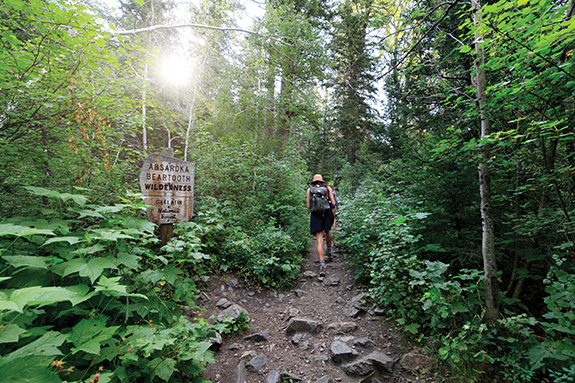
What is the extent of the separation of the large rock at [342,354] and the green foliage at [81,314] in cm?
160

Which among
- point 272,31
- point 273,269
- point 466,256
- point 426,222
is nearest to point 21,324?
point 273,269

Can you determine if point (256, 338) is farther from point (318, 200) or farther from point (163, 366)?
point (318, 200)

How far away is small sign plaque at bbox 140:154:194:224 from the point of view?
10.3ft

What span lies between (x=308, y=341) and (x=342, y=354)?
59 cm

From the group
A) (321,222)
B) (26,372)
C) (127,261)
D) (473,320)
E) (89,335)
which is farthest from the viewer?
(321,222)

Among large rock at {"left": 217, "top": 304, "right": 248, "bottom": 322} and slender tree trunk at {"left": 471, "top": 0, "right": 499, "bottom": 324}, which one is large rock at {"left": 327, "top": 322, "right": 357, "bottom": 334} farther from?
slender tree trunk at {"left": 471, "top": 0, "right": 499, "bottom": 324}

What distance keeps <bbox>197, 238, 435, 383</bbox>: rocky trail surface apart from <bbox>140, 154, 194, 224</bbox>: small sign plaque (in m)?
1.68

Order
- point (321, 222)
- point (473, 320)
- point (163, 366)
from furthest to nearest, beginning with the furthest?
point (321, 222) < point (473, 320) < point (163, 366)

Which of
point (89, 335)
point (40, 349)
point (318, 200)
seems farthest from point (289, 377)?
point (318, 200)

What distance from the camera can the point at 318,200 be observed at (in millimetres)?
5738

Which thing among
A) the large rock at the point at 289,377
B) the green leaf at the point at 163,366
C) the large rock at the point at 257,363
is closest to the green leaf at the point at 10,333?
the green leaf at the point at 163,366

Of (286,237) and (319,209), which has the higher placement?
(319,209)

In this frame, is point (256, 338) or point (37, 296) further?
point (256, 338)

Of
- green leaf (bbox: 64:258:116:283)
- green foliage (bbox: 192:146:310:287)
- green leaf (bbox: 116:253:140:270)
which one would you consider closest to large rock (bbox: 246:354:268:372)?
green foliage (bbox: 192:146:310:287)
